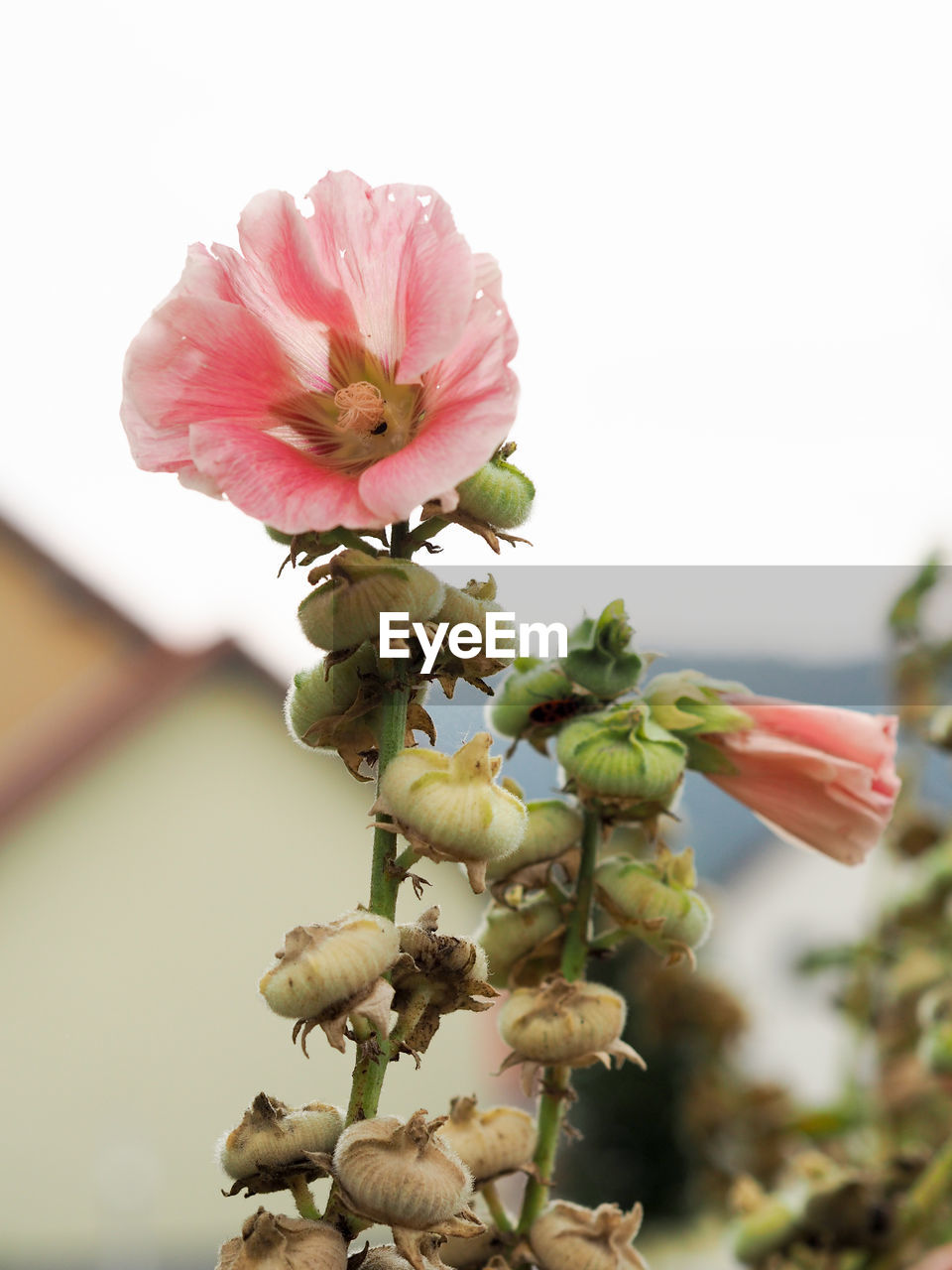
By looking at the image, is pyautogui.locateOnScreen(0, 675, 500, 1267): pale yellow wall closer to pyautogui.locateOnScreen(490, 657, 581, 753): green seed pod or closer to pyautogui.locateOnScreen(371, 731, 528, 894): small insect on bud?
pyautogui.locateOnScreen(490, 657, 581, 753): green seed pod

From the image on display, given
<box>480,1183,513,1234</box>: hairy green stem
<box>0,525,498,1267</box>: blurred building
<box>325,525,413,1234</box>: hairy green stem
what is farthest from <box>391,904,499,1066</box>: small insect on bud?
<box>0,525,498,1267</box>: blurred building

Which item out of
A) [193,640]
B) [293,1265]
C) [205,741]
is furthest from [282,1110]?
[205,741]

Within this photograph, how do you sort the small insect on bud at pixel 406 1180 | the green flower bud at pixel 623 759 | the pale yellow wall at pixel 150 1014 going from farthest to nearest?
1. the pale yellow wall at pixel 150 1014
2. the green flower bud at pixel 623 759
3. the small insect on bud at pixel 406 1180

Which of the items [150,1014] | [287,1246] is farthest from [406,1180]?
[150,1014]

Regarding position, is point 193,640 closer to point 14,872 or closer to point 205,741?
point 205,741

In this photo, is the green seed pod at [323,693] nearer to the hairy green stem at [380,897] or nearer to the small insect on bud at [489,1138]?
the hairy green stem at [380,897]

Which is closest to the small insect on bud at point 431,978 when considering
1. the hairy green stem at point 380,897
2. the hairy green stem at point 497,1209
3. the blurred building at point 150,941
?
the hairy green stem at point 380,897

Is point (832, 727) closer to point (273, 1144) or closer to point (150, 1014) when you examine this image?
point (273, 1144)
